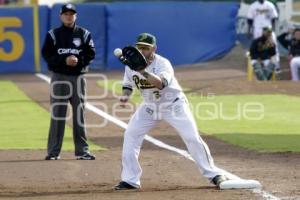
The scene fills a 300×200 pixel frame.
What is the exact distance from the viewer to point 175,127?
9531 millimetres

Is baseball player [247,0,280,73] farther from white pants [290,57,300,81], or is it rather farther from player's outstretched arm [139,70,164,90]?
player's outstretched arm [139,70,164,90]

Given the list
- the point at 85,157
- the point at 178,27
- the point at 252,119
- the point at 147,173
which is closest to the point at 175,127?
the point at 147,173

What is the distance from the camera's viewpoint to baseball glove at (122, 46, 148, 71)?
906cm

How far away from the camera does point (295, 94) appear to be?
66.3 feet

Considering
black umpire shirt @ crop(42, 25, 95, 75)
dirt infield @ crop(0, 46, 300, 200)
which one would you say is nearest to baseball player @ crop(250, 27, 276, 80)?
dirt infield @ crop(0, 46, 300, 200)

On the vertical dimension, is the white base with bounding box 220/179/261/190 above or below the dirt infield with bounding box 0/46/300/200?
above

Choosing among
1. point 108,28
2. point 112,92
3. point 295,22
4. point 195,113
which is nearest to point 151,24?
point 108,28

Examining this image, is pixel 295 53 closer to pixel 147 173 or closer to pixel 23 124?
pixel 23 124

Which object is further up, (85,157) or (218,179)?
(218,179)

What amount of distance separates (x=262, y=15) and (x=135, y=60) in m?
17.7

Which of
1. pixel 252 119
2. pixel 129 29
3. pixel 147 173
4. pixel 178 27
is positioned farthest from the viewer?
pixel 178 27

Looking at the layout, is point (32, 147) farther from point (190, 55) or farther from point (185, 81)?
point (190, 55)

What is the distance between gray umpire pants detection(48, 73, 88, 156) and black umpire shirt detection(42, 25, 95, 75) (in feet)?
0.38

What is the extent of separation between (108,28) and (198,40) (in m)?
2.93
